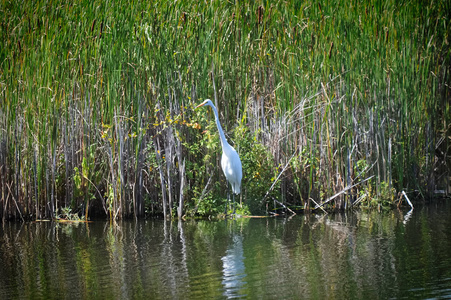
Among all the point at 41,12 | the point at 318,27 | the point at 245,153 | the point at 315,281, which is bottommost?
the point at 315,281

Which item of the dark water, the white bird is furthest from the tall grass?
the dark water

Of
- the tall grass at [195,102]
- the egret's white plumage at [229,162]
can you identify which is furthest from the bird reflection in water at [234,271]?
the tall grass at [195,102]

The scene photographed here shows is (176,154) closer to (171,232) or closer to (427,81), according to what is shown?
(171,232)

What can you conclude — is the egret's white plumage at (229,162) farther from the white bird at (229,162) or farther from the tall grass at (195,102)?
the tall grass at (195,102)

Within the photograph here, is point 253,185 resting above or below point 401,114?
below

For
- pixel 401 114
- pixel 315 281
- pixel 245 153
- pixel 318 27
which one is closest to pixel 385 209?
pixel 401 114

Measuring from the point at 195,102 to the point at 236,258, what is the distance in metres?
2.42

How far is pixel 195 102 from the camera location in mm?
6566

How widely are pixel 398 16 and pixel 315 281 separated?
158 inches

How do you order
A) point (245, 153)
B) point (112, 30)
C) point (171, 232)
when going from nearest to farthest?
point (171, 232) < point (112, 30) < point (245, 153)

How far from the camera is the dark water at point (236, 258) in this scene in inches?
144

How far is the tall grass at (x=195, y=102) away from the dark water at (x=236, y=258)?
1.41ft

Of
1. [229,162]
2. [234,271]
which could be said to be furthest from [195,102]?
[234,271]

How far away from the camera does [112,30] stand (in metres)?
6.24
